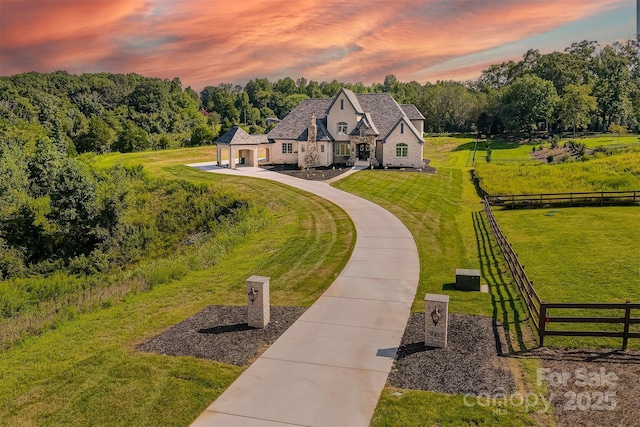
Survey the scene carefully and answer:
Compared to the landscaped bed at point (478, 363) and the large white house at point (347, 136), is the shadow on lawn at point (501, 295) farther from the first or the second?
the large white house at point (347, 136)

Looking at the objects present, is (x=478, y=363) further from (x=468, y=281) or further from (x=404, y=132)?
(x=404, y=132)

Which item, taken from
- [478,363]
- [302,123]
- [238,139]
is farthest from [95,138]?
[478,363]

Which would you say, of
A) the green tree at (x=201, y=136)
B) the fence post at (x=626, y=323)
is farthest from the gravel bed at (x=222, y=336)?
the green tree at (x=201, y=136)

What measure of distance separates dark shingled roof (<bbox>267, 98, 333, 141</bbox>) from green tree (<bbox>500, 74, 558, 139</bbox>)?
49.0 m

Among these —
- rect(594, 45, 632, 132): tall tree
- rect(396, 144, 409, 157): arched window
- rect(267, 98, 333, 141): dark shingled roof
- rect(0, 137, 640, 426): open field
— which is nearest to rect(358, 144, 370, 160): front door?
rect(267, 98, 333, 141): dark shingled roof

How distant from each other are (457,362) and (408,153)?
133 feet

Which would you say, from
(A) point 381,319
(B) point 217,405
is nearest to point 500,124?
→ (A) point 381,319

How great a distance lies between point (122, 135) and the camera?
77438mm

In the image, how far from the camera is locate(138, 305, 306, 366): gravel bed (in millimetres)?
12438

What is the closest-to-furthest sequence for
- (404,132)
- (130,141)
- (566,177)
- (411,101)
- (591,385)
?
(591,385) < (566,177) < (404,132) < (130,141) < (411,101)

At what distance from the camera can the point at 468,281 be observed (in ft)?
56.0

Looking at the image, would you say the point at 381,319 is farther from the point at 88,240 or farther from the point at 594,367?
the point at 88,240

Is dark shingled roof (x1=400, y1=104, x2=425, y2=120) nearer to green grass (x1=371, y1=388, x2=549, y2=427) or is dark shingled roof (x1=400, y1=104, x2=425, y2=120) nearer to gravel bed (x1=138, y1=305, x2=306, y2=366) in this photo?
gravel bed (x1=138, y1=305, x2=306, y2=366)

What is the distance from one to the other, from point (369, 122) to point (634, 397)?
45.0 m
